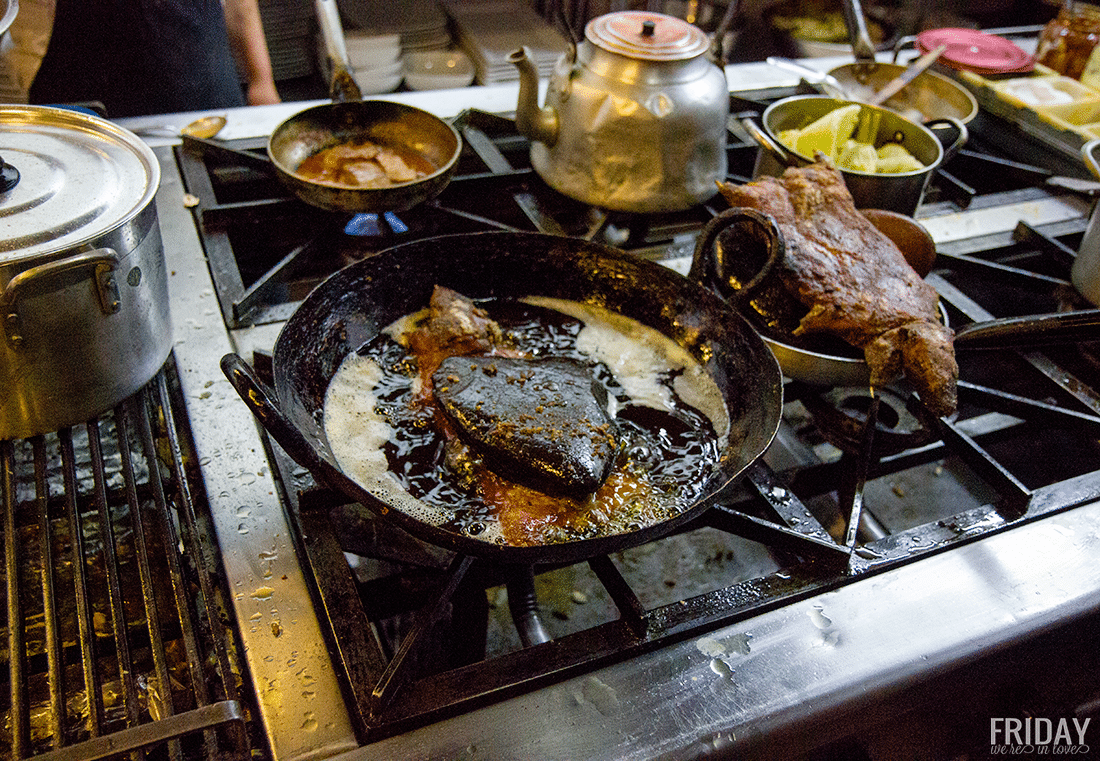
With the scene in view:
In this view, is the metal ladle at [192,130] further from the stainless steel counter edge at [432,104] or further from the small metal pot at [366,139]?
the small metal pot at [366,139]

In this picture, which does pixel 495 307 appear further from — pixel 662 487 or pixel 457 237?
pixel 662 487

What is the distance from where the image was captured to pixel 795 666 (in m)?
0.95

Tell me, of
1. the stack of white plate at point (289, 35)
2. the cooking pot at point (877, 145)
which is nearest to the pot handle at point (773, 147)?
the cooking pot at point (877, 145)

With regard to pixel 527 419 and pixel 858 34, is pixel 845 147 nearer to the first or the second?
pixel 858 34

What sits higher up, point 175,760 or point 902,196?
point 902,196

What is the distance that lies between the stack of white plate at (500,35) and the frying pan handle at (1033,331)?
240cm

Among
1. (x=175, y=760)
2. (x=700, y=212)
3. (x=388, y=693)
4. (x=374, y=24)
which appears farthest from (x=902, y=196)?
(x=374, y=24)

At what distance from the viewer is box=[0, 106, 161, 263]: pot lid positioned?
0.97 m

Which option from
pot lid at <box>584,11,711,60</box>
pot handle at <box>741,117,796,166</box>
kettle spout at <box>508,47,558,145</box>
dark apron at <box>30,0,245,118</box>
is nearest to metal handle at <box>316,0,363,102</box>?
kettle spout at <box>508,47,558,145</box>

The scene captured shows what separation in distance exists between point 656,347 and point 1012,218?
1.23 m

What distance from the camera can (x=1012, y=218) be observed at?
1913mm

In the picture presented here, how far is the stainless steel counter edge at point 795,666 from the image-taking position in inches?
33.9

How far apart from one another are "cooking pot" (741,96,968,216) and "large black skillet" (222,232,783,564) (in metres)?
0.50

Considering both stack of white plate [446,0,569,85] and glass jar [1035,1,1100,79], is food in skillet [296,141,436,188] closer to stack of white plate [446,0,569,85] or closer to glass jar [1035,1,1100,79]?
stack of white plate [446,0,569,85]
